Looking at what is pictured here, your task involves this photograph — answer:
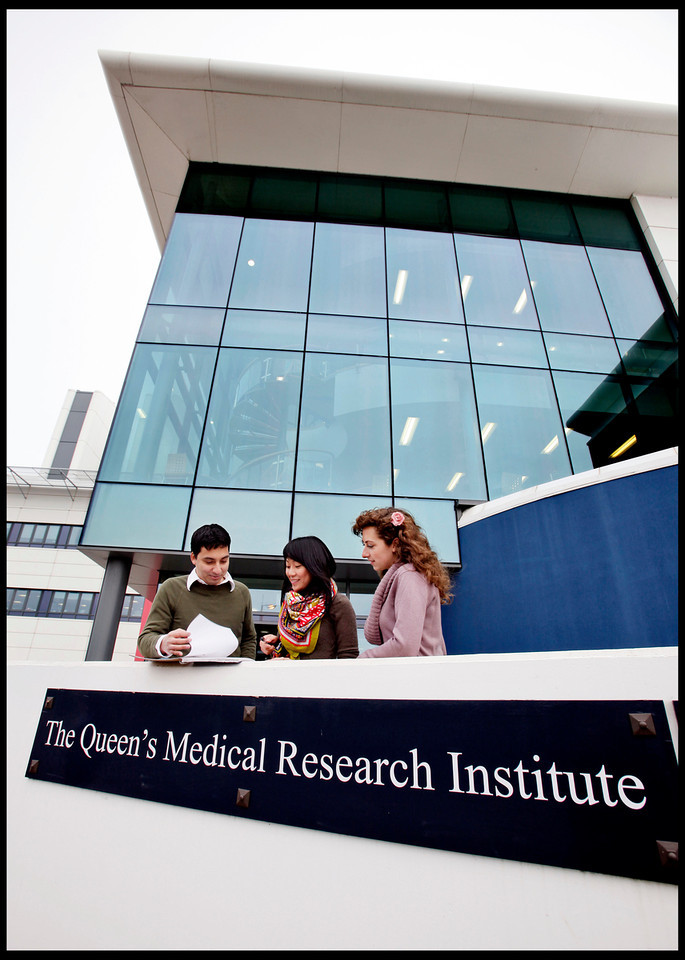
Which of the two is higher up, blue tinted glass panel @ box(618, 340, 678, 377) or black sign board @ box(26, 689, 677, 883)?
blue tinted glass panel @ box(618, 340, 678, 377)

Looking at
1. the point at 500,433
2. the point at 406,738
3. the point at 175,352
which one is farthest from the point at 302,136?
the point at 406,738

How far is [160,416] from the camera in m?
8.20

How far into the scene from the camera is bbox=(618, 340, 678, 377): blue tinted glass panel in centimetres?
906

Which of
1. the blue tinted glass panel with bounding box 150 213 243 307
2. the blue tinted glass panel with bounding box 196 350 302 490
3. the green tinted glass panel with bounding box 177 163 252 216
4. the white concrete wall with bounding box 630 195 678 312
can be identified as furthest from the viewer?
the green tinted glass panel with bounding box 177 163 252 216

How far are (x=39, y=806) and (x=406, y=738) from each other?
1.92 metres

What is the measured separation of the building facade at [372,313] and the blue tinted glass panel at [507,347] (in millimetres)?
48

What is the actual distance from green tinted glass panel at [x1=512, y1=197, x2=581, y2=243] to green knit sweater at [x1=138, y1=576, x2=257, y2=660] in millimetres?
10943

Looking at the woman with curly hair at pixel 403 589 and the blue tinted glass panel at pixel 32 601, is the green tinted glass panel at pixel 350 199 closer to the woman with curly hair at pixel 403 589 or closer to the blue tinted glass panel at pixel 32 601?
the woman with curly hair at pixel 403 589

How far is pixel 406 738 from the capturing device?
151 cm

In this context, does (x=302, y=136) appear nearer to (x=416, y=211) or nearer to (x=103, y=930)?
(x=416, y=211)

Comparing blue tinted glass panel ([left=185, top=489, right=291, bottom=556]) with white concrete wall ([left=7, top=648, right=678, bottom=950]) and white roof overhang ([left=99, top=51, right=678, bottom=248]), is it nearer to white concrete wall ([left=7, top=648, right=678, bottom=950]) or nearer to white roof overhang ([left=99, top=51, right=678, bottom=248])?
white concrete wall ([left=7, top=648, right=678, bottom=950])

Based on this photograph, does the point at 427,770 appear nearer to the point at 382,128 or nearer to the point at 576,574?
the point at 576,574

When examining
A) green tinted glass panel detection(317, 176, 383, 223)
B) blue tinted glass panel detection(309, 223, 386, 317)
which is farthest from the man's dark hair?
green tinted glass panel detection(317, 176, 383, 223)

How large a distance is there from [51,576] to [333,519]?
20.8 m
